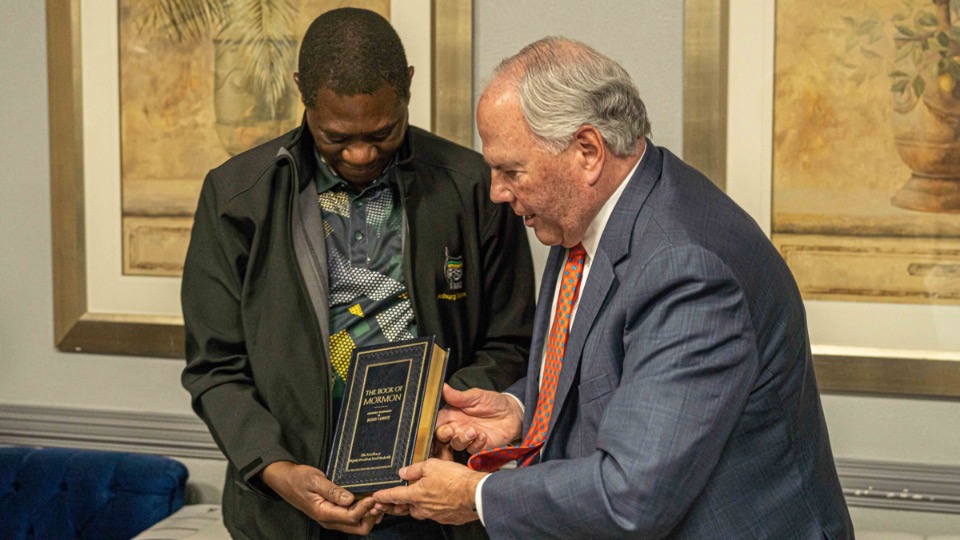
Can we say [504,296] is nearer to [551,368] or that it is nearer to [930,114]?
[551,368]

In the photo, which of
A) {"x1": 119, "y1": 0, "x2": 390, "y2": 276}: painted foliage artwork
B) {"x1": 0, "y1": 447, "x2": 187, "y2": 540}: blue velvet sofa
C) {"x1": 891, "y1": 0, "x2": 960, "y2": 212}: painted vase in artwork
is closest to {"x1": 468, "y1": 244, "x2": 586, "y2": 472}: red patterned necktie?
{"x1": 891, "y1": 0, "x2": 960, "y2": 212}: painted vase in artwork

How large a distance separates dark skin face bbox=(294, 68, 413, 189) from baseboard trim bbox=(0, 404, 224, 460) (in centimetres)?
151

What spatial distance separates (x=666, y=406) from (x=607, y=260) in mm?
314

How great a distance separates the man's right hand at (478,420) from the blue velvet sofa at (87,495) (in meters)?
1.34

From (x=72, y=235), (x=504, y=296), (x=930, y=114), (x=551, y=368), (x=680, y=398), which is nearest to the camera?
(x=680, y=398)

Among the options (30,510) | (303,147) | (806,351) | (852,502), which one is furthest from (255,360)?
(852,502)

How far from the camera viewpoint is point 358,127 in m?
2.16

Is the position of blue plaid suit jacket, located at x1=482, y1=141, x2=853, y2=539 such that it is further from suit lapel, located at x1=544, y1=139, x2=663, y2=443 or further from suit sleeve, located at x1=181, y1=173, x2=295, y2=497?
suit sleeve, located at x1=181, y1=173, x2=295, y2=497

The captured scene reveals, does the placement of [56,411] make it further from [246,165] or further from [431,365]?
[431,365]

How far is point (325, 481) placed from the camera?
7.05 feet

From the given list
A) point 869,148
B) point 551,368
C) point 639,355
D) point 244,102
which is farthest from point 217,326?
point 869,148

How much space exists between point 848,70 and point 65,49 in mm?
2385

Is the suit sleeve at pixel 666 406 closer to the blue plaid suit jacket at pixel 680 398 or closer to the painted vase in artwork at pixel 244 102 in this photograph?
the blue plaid suit jacket at pixel 680 398

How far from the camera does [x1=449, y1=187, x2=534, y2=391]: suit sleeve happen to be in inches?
Result: 94.8
